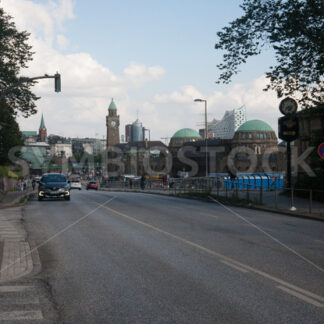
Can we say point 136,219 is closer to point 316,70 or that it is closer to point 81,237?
point 81,237

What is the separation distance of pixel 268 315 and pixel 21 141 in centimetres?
7500

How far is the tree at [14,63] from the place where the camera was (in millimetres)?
38188

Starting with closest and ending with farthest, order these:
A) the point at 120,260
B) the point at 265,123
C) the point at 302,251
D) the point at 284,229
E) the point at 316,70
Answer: the point at 120,260 → the point at 302,251 → the point at 284,229 → the point at 316,70 → the point at 265,123

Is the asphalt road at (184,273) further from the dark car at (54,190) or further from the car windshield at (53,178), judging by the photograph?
the car windshield at (53,178)

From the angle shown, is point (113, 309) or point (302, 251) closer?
point (113, 309)

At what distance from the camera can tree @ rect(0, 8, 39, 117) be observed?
38188 millimetres

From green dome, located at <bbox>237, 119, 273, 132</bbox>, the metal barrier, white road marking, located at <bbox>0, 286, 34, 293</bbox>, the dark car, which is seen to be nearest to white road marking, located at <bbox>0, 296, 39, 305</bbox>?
white road marking, located at <bbox>0, 286, 34, 293</bbox>

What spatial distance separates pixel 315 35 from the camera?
23766mm

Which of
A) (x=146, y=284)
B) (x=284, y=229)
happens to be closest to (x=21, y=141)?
(x=284, y=229)

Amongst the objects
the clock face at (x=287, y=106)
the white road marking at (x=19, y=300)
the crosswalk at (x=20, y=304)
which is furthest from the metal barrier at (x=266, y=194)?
the white road marking at (x=19, y=300)

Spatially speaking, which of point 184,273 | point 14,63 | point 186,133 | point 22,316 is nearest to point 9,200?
point 14,63

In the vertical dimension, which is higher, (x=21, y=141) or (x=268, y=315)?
(x=21, y=141)

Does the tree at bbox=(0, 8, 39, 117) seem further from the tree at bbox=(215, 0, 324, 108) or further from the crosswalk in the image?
the crosswalk

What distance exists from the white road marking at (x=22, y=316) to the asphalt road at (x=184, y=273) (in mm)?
290
